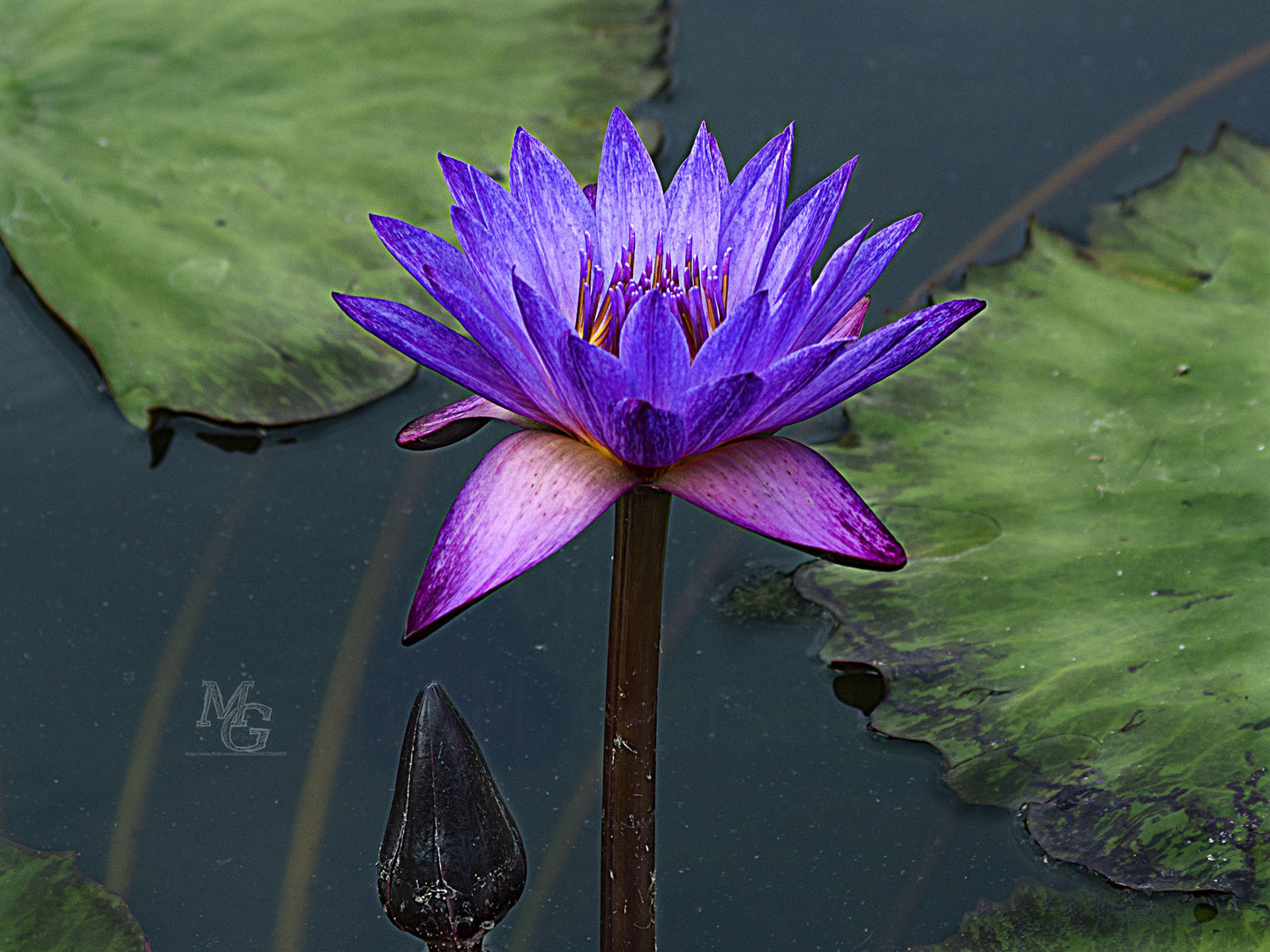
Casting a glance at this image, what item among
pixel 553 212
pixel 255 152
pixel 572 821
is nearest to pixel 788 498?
pixel 553 212

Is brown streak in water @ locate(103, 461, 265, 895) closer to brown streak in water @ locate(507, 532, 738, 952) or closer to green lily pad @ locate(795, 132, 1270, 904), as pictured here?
brown streak in water @ locate(507, 532, 738, 952)

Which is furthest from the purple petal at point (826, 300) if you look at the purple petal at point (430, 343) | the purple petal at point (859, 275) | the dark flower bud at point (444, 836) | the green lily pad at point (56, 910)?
the green lily pad at point (56, 910)

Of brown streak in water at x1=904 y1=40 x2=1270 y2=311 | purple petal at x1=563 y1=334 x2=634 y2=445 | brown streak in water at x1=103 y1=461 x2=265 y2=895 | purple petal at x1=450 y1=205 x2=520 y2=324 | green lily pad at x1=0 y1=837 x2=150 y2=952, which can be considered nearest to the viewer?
purple petal at x1=563 y1=334 x2=634 y2=445

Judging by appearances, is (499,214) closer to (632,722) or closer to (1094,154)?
(632,722)

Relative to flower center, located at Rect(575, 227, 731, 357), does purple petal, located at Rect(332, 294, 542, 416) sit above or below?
below

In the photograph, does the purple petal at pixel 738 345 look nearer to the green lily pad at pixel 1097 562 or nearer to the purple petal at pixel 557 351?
the purple petal at pixel 557 351

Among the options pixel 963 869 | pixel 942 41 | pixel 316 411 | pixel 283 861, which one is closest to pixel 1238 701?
pixel 963 869

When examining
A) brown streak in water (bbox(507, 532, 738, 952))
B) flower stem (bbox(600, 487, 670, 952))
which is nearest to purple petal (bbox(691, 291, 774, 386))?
flower stem (bbox(600, 487, 670, 952))
